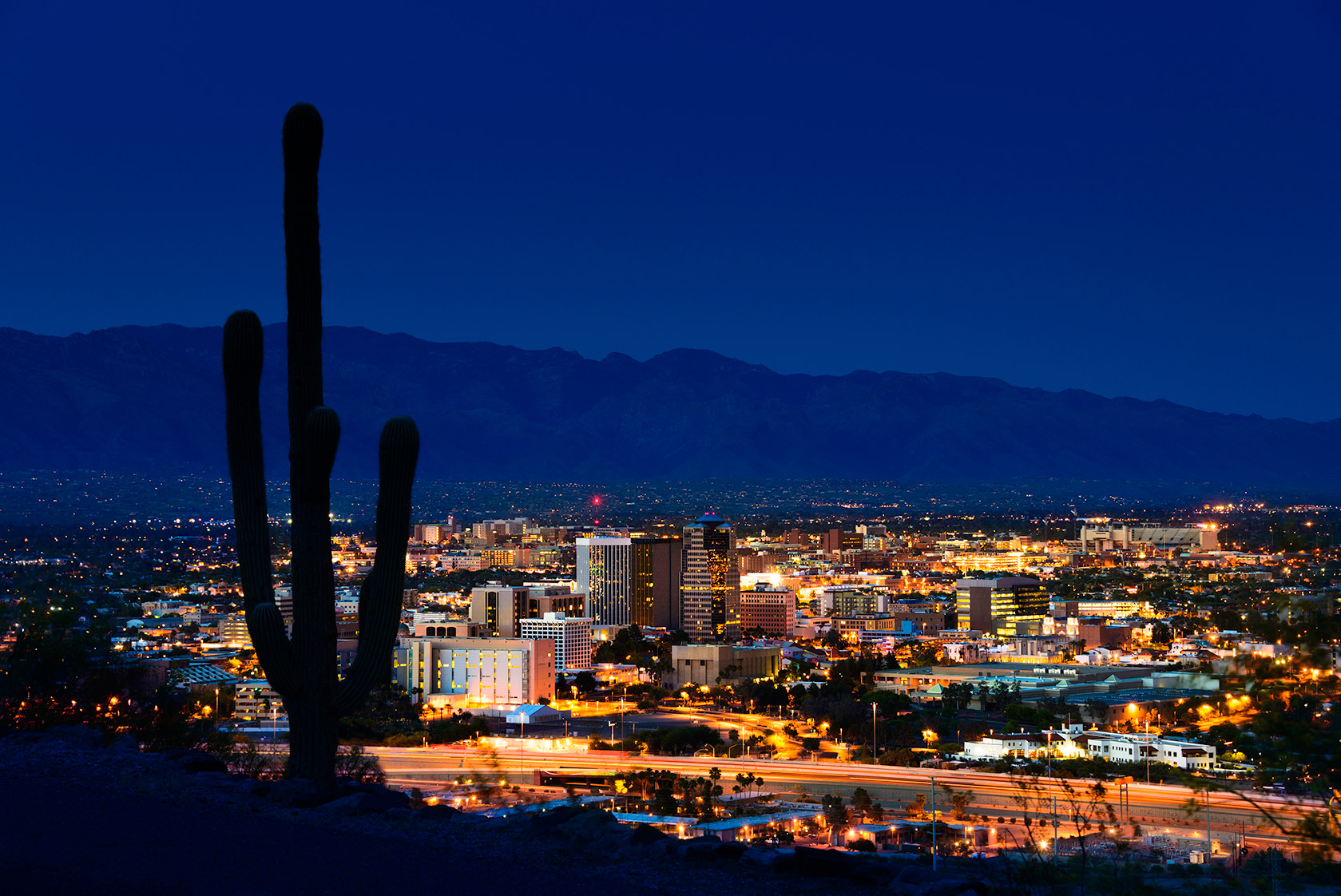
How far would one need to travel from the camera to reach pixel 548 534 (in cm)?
15762

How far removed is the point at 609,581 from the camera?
101188 millimetres

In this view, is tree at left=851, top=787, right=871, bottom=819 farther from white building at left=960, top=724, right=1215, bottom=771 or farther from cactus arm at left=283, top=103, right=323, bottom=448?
cactus arm at left=283, top=103, right=323, bottom=448

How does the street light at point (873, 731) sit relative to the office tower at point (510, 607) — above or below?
below

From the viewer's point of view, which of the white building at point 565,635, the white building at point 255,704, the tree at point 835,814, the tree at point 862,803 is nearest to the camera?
the tree at point 835,814

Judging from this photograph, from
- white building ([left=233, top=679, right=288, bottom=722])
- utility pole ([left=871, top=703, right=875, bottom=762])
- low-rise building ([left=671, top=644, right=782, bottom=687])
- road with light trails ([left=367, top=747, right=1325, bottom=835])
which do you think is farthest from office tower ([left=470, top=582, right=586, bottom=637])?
road with light trails ([left=367, top=747, right=1325, bottom=835])

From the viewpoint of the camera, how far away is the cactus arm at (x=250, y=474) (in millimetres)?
13266

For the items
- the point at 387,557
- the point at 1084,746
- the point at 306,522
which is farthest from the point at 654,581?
the point at 387,557

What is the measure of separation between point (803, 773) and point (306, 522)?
876 inches

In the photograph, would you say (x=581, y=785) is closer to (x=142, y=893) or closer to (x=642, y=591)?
(x=142, y=893)

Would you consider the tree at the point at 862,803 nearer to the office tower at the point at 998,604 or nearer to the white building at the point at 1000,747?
the white building at the point at 1000,747

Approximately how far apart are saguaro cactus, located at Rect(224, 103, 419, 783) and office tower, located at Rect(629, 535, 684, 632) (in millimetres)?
85790

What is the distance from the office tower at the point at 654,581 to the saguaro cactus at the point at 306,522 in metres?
85.8

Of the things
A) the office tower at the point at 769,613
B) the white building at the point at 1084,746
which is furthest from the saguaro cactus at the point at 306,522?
the office tower at the point at 769,613

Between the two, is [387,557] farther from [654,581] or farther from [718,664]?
[654,581]
